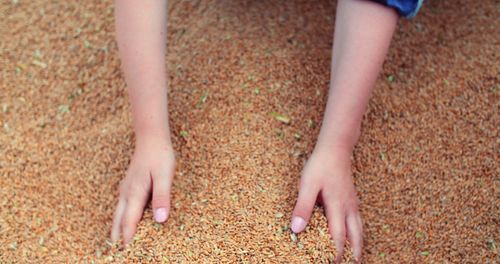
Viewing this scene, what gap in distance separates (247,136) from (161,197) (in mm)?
219

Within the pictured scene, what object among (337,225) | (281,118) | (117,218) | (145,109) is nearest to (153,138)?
(145,109)

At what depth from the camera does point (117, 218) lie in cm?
124

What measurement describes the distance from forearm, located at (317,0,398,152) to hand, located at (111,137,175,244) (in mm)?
290

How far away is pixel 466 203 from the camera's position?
1259mm

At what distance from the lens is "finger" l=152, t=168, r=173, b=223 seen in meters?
1.19

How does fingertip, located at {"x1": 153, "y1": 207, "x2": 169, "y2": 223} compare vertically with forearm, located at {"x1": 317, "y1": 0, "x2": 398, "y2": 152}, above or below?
below

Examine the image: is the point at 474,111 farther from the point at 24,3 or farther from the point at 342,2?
the point at 24,3

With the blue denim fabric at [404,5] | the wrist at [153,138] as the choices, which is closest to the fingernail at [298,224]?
the wrist at [153,138]

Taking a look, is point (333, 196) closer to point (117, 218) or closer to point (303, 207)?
point (303, 207)

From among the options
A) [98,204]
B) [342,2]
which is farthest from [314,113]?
[98,204]

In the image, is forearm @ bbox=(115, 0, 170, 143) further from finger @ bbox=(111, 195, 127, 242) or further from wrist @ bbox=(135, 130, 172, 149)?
finger @ bbox=(111, 195, 127, 242)

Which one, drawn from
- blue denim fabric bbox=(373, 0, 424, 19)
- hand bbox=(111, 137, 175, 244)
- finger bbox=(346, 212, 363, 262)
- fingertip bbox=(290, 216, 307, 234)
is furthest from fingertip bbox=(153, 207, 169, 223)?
blue denim fabric bbox=(373, 0, 424, 19)

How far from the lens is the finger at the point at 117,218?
1227 mm

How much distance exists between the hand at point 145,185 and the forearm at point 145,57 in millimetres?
27
